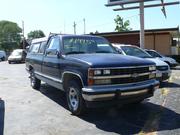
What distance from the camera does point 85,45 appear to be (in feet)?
29.8

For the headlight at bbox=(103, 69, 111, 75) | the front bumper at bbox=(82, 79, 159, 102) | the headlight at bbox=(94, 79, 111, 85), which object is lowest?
the front bumper at bbox=(82, 79, 159, 102)

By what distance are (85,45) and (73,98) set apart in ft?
5.60

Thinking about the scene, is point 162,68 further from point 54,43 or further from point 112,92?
point 112,92

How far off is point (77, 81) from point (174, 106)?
8.91 ft

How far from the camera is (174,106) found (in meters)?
8.62

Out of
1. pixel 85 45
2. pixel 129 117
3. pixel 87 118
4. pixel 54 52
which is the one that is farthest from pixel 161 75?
pixel 87 118

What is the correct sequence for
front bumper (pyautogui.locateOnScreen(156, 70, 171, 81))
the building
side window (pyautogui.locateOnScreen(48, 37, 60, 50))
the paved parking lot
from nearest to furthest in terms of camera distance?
1. the paved parking lot
2. side window (pyautogui.locateOnScreen(48, 37, 60, 50))
3. front bumper (pyautogui.locateOnScreen(156, 70, 171, 81))
4. the building

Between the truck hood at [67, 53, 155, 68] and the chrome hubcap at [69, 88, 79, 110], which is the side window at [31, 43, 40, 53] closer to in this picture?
the truck hood at [67, 53, 155, 68]

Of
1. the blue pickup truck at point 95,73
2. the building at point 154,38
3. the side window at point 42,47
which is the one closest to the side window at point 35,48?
the side window at point 42,47

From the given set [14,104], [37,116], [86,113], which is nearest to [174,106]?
[86,113]

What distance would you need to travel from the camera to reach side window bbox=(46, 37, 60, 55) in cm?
912

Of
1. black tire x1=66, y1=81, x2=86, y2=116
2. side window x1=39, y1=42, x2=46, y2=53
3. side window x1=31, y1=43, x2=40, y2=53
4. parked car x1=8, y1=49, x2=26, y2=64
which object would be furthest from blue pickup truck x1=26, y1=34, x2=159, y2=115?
parked car x1=8, y1=49, x2=26, y2=64

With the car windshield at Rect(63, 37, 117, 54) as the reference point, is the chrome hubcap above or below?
below

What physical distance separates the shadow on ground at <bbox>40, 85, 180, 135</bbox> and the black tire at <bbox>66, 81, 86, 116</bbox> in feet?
0.73
